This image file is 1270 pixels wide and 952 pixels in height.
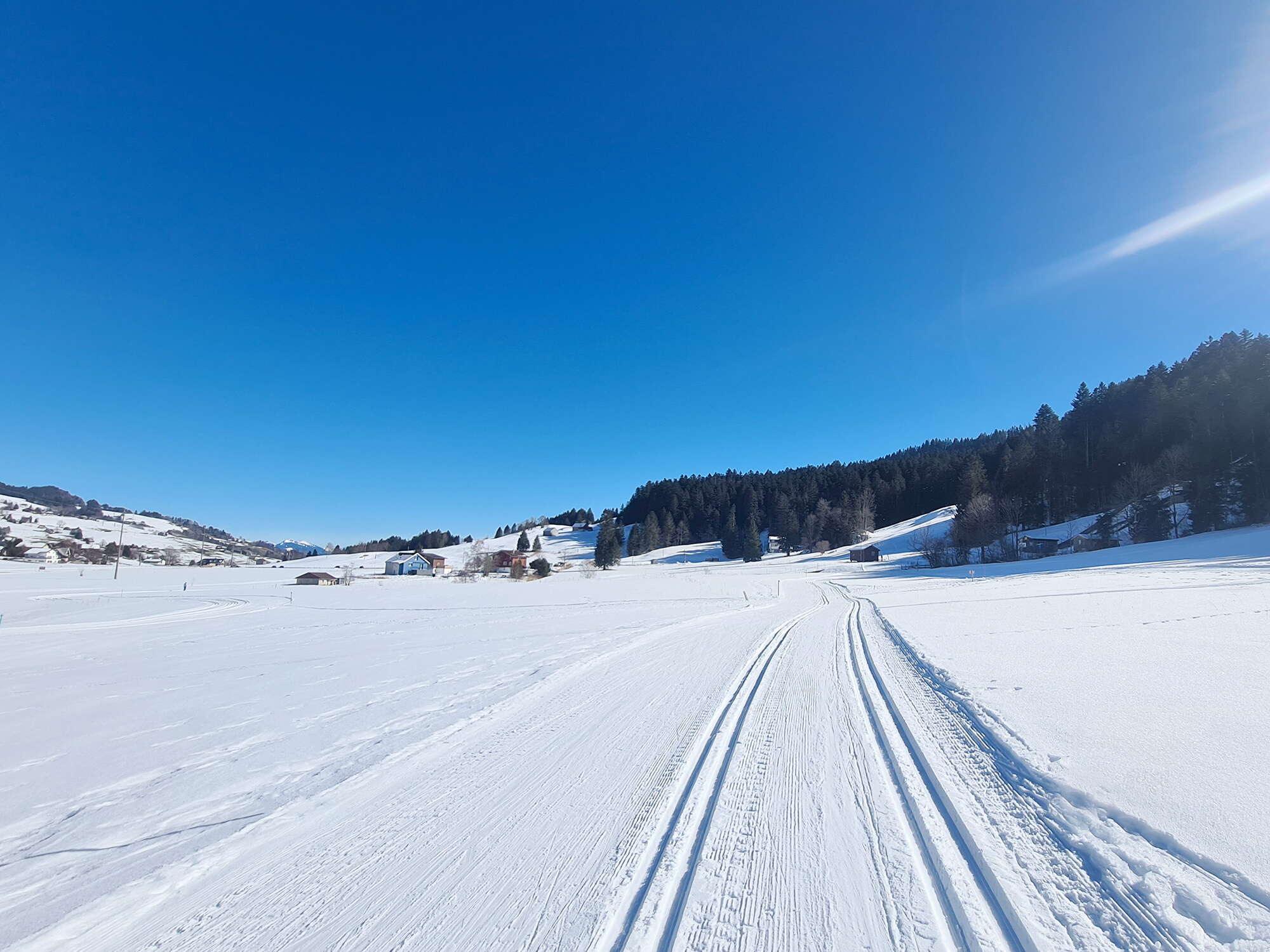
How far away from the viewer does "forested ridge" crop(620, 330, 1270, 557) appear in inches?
1615

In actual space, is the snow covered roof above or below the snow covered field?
above

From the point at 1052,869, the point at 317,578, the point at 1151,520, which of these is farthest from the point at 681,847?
the point at 317,578

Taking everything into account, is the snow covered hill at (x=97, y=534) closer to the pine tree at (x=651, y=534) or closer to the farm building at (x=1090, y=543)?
the pine tree at (x=651, y=534)

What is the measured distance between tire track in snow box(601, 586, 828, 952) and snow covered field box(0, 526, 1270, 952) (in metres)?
0.02

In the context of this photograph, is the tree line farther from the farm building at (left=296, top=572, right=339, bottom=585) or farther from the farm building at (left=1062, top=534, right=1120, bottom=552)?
the farm building at (left=1062, top=534, right=1120, bottom=552)

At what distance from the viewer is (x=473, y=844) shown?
3.69 meters

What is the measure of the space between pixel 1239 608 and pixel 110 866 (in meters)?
20.3

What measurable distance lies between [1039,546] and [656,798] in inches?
2303

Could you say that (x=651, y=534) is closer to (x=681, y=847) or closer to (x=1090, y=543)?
(x=1090, y=543)

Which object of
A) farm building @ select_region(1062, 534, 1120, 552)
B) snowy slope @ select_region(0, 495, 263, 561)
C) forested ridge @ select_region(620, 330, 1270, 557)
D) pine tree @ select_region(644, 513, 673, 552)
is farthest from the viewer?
pine tree @ select_region(644, 513, 673, 552)

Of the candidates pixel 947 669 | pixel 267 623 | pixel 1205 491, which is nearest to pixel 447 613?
pixel 267 623

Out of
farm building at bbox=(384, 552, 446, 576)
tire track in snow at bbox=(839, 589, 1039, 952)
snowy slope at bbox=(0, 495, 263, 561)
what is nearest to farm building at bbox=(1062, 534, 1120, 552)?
tire track in snow at bbox=(839, 589, 1039, 952)

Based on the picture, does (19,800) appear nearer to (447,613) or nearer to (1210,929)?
(1210,929)

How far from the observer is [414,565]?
7844cm
